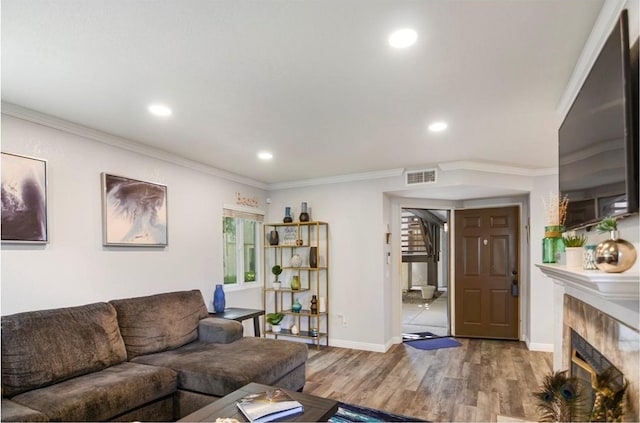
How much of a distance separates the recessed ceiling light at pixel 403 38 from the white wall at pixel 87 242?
2.71 metres

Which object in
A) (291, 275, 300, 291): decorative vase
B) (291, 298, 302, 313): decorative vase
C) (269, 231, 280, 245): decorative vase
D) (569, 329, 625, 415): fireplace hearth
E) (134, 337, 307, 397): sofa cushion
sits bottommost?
(291, 298, 302, 313): decorative vase

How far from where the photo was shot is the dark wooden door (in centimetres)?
543

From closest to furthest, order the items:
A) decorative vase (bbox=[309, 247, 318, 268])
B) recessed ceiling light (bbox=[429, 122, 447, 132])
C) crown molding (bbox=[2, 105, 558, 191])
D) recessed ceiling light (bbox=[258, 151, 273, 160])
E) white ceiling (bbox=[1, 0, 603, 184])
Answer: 1. white ceiling (bbox=[1, 0, 603, 184])
2. crown molding (bbox=[2, 105, 558, 191])
3. recessed ceiling light (bbox=[429, 122, 447, 132])
4. recessed ceiling light (bbox=[258, 151, 273, 160])
5. decorative vase (bbox=[309, 247, 318, 268])

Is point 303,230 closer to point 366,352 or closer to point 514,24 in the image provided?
point 366,352

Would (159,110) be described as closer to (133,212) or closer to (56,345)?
(133,212)

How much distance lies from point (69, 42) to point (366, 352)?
14.5ft

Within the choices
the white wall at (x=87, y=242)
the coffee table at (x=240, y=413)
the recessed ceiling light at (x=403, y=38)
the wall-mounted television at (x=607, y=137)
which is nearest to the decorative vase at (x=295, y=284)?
the white wall at (x=87, y=242)

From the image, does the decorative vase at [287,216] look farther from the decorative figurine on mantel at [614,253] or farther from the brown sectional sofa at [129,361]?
the decorative figurine on mantel at [614,253]

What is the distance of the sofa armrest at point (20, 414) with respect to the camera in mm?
1931

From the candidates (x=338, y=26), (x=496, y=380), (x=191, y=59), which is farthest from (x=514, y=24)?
(x=496, y=380)

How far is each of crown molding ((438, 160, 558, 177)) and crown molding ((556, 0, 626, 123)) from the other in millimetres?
1998

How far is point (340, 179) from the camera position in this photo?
17.3ft

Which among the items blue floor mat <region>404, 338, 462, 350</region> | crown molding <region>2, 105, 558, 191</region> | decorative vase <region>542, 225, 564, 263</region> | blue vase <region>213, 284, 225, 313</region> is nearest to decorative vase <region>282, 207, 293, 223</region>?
crown molding <region>2, 105, 558, 191</region>

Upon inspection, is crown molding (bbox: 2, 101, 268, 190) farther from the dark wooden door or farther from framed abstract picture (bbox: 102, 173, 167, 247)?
the dark wooden door
